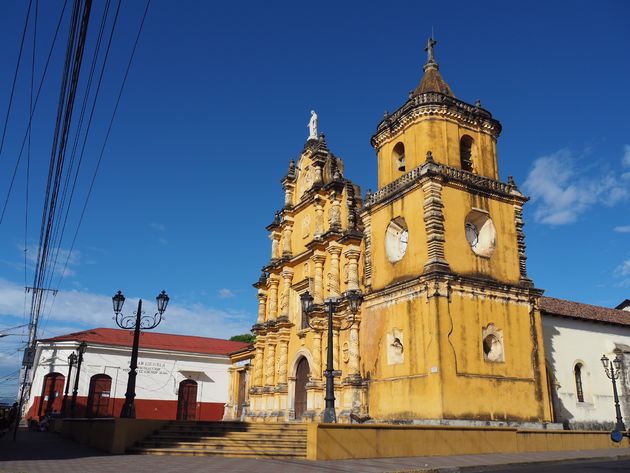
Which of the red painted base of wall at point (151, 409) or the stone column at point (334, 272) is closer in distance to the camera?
the stone column at point (334, 272)

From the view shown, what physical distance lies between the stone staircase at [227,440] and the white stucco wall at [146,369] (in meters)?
18.5

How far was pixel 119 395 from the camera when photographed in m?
32.6

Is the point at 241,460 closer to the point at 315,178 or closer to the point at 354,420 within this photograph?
the point at 354,420

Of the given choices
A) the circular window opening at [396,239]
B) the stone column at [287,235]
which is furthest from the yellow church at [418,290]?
the stone column at [287,235]

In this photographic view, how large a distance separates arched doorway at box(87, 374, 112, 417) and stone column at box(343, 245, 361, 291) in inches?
713

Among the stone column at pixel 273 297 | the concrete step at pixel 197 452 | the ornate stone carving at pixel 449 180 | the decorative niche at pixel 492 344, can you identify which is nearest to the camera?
the concrete step at pixel 197 452

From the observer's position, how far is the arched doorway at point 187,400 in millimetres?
34250

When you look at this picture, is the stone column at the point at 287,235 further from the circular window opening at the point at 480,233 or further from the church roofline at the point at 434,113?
the circular window opening at the point at 480,233

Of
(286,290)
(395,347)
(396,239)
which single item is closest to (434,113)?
(396,239)

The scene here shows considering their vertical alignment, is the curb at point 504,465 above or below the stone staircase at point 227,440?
below

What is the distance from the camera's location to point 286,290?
88.0 feet

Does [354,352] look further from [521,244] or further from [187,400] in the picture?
[187,400]

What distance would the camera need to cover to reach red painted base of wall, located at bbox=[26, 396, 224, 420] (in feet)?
104

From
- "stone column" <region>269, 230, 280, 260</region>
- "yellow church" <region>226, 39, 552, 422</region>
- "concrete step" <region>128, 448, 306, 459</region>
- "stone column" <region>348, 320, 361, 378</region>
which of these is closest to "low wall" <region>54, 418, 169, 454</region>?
"concrete step" <region>128, 448, 306, 459</region>
